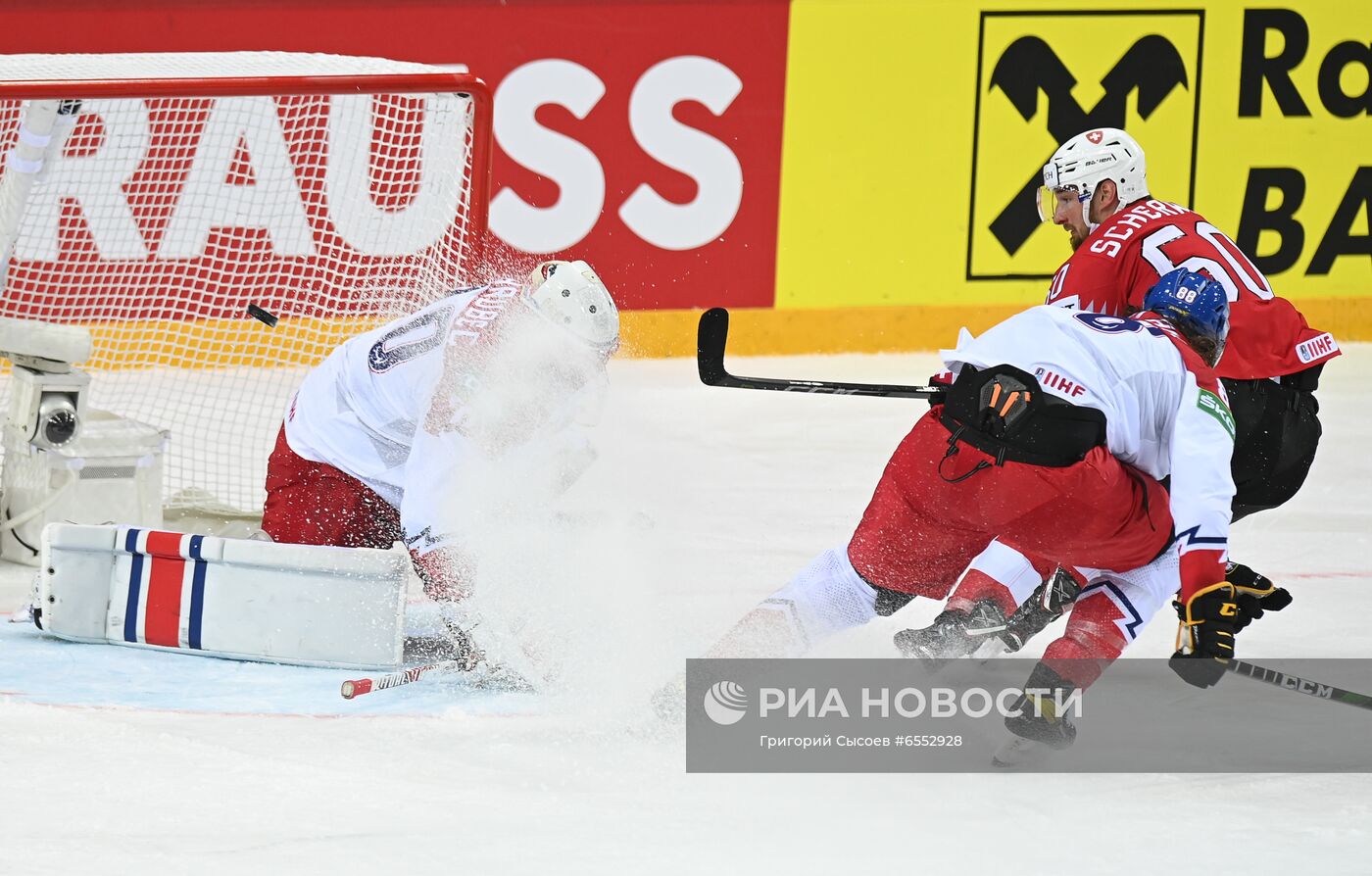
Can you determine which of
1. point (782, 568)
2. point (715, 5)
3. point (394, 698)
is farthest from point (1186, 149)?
point (394, 698)

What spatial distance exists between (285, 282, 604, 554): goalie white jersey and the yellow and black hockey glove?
1.21 metres

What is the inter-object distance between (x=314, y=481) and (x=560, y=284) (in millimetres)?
725

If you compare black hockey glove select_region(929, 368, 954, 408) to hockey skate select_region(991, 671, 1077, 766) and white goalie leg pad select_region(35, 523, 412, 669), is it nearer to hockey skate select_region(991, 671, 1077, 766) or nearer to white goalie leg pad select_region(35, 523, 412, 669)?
hockey skate select_region(991, 671, 1077, 766)

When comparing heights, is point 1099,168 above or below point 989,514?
above

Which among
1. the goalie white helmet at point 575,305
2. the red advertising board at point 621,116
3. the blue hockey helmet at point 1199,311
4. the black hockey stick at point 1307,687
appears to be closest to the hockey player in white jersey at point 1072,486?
the blue hockey helmet at point 1199,311

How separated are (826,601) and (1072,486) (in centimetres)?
44

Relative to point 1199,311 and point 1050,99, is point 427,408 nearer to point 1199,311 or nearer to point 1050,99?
point 1199,311

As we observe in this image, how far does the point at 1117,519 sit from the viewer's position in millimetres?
2834

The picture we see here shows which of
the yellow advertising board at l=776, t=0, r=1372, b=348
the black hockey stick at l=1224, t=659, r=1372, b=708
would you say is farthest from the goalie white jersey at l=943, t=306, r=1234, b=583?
the yellow advertising board at l=776, t=0, r=1372, b=348

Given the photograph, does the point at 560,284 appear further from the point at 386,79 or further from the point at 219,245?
the point at 219,245

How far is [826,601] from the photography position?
2.90 m

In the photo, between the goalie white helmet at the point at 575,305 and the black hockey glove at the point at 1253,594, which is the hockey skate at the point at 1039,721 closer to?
the black hockey glove at the point at 1253,594

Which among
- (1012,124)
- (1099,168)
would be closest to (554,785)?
(1099,168)

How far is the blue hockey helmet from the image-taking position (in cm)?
289
